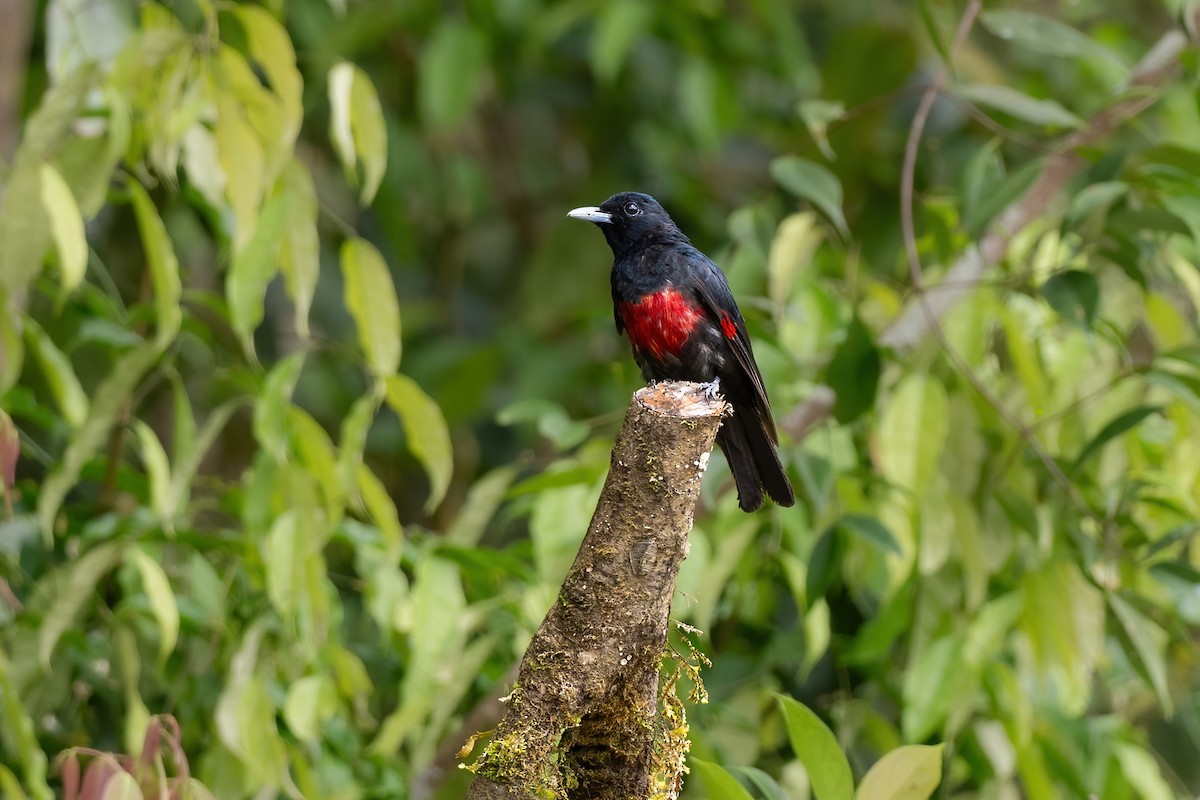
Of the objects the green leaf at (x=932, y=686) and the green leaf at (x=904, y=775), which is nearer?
the green leaf at (x=904, y=775)

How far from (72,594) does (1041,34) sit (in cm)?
281

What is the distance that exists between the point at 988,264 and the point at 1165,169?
740mm

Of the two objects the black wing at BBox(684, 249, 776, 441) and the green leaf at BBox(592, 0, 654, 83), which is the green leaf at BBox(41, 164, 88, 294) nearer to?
the black wing at BBox(684, 249, 776, 441)

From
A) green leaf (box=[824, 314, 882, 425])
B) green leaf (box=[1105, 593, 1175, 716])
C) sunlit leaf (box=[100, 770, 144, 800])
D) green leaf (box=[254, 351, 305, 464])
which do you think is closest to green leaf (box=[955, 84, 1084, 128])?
green leaf (box=[824, 314, 882, 425])

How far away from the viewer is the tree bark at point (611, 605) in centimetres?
220

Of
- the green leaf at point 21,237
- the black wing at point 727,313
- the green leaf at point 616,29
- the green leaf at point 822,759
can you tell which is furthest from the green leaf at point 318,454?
the green leaf at point 616,29

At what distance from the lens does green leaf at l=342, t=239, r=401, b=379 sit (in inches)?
123

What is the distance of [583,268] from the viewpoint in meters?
6.19

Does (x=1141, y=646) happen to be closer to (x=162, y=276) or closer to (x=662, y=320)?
(x=662, y=320)

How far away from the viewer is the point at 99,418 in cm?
312

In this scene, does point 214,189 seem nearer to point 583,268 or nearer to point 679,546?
point 679,546

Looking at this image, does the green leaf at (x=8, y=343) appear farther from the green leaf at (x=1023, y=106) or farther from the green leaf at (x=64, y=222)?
the green leaf at (x=1023, y=106)

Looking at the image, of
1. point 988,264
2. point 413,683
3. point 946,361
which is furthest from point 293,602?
point 988,264

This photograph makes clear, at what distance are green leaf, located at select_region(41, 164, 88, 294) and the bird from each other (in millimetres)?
1323
